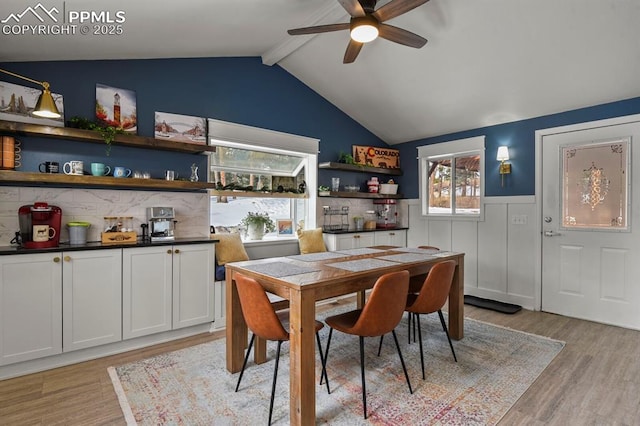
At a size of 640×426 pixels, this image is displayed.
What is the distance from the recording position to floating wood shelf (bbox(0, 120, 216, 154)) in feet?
8.53

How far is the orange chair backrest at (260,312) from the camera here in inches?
76.0

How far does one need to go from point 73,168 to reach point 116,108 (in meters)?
0.73

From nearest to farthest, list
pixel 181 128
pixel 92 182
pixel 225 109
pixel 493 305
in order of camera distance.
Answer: pixel 92 182, pixel 181 128, pixel 225 109, pixel 493 305

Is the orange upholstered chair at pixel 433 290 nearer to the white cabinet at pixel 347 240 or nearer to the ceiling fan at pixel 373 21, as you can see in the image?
the ceiling fan at pixel 373 21

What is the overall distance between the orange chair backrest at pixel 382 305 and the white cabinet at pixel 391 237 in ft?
10.1

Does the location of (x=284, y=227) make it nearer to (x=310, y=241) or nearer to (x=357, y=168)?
(x=310, y=241)

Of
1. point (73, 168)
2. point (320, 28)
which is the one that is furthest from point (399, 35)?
point (73, 168)

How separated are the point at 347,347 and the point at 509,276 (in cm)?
273

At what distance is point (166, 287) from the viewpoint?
3119 millimetres

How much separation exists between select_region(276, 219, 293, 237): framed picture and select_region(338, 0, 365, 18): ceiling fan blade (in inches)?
115

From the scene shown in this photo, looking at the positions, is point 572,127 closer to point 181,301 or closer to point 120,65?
point 181,301

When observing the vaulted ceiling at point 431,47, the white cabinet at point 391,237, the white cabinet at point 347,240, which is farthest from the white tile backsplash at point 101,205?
the white cabinet at point 391,237

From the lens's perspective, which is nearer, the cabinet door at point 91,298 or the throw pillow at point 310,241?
the cabinet door at point 91,298

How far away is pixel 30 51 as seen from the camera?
8.64 ft
